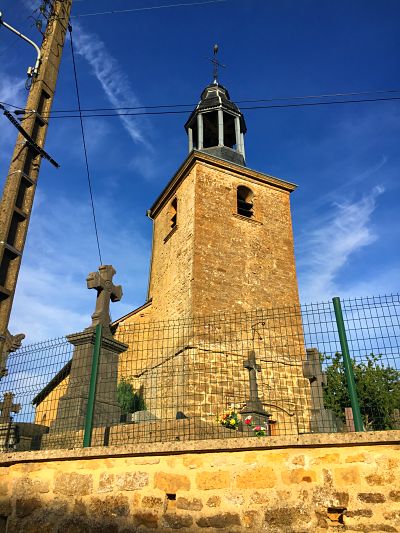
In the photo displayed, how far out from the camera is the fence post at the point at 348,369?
13.6 ft

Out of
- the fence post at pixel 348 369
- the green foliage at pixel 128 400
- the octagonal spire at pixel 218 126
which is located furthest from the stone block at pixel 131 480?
the octagonal spire at pixel 218 126

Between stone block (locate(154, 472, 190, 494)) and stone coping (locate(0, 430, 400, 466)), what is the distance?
0.20 metres

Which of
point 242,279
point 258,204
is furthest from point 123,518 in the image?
point 258,204

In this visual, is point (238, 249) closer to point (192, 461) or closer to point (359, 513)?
point (192, 461)

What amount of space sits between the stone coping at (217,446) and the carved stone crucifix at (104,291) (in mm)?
3492

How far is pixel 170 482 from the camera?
13.4 ft

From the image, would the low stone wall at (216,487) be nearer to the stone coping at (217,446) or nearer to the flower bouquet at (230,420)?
the stone coping at (217,446)

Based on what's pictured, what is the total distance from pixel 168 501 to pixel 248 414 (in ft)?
19.5

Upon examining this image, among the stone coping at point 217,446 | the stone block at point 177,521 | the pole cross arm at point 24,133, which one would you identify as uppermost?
the pole cross arm at point 24,133

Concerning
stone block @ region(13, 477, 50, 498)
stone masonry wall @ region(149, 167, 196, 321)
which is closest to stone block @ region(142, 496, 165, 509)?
stone block @ region(13, 477, 50, 498)

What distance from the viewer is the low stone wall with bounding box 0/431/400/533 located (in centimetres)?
365

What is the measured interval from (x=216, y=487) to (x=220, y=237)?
12.0m

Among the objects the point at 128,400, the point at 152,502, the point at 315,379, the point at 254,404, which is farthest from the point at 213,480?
the point at 128,400

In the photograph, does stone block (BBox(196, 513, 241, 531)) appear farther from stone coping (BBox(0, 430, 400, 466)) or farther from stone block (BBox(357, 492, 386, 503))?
stone block (BBox(357, 492, 386, 503))
